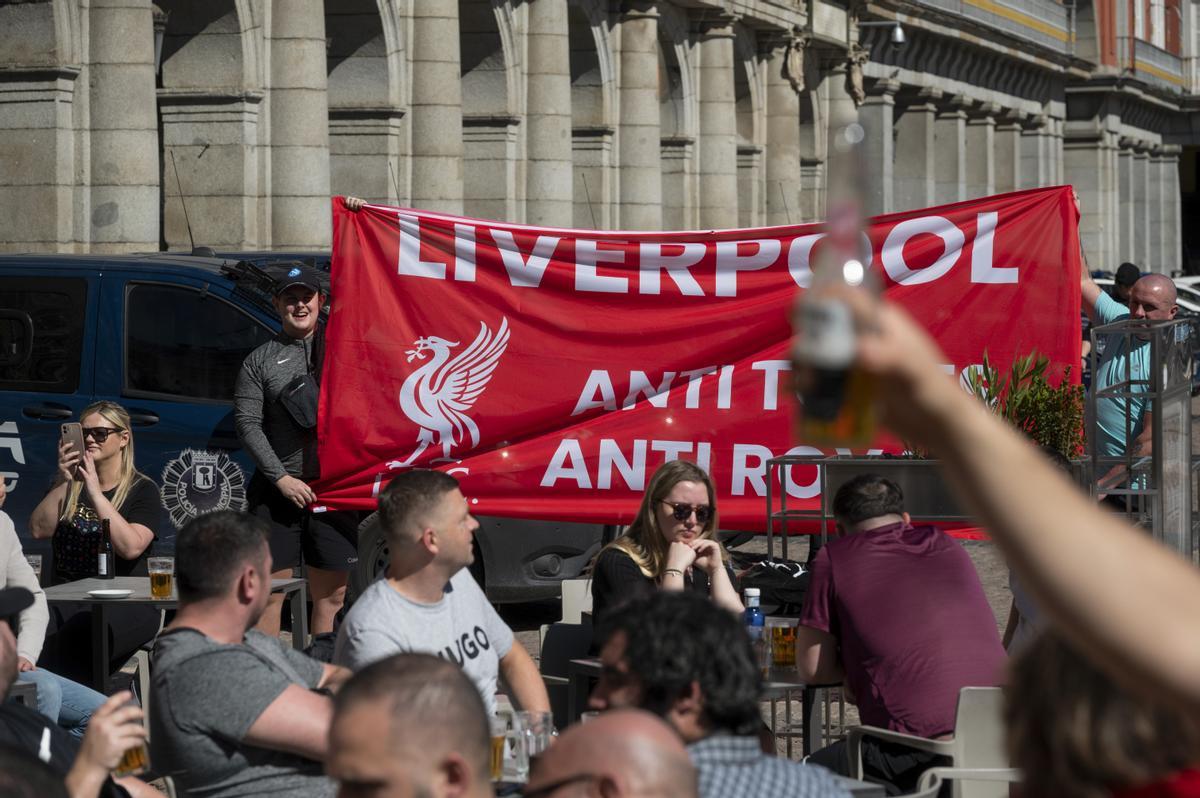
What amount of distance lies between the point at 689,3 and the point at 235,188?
1583 cm

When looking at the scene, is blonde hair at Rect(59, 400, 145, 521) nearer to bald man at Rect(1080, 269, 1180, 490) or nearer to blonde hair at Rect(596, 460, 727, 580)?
A: blonde hair at Rect(596, 460, 727, 580)

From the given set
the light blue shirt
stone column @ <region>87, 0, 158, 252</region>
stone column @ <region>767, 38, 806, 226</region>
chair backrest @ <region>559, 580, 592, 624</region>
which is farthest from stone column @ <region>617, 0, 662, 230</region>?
chair backrest @ <region>559, 580, 592, 624</region>

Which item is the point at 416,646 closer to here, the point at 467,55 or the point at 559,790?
the point at 559,790

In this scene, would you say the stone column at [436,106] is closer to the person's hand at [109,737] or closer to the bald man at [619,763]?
the person's hand at [109,737]

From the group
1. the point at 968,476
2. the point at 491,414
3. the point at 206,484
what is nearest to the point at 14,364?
the point at 206,484

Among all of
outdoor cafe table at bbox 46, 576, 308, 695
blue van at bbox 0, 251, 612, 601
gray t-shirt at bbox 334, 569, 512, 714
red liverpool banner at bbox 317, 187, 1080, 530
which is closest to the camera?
gray t-shirt at bbox 334, 569, 512, 714

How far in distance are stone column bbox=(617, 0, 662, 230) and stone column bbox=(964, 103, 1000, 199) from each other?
31308 millimetres

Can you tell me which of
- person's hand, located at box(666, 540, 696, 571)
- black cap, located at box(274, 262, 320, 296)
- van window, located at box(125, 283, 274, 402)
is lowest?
person's hand, located at box(666, 540, 696, 571)

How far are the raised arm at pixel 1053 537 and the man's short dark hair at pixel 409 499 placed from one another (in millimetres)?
3846

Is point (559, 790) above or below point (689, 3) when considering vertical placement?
below

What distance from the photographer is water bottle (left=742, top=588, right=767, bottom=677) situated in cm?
685

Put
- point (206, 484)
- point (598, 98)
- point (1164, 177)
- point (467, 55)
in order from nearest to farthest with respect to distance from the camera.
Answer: point (206, 484) < point (467, 55) < point (598, 98) < point (1164, 177)

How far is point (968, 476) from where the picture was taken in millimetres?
2037

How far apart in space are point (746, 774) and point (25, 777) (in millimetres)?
1355
